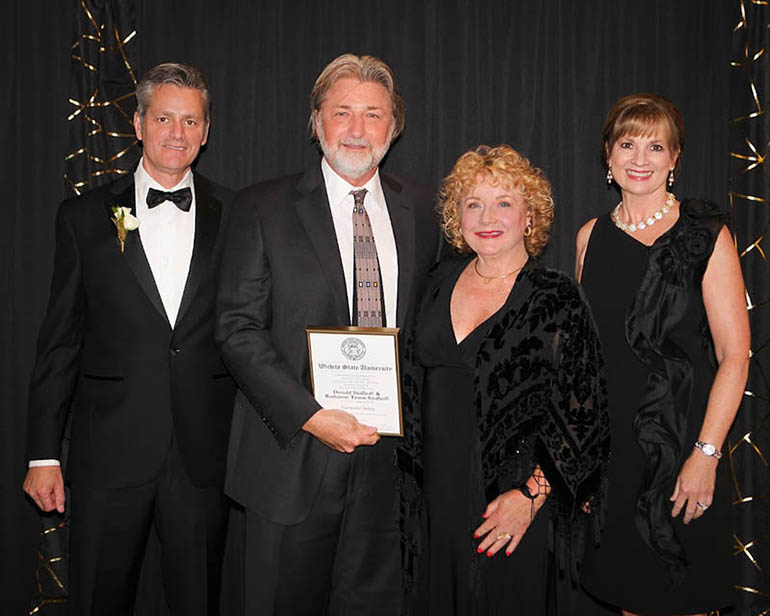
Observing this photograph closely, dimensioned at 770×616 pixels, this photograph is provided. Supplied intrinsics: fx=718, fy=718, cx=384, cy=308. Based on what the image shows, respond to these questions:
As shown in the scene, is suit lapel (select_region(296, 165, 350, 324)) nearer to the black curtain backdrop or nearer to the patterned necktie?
the patterned necktie

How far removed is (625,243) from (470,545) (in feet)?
3.92

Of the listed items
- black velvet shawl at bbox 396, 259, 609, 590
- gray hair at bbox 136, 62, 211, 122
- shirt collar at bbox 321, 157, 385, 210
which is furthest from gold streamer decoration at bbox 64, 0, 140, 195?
black velvet shawl at bbox 396, 259, 609, 590

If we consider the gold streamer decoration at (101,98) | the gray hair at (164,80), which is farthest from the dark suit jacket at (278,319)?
the gold streamer decoration at (101,98)

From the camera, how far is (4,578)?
A: 3.65 m

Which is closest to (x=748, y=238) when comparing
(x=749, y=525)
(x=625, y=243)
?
(x=625, y=243)

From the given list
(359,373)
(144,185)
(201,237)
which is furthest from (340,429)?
(144,185)

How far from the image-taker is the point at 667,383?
2.46 m

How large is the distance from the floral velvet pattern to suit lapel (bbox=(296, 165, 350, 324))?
1.00m

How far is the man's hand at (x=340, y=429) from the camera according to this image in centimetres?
238

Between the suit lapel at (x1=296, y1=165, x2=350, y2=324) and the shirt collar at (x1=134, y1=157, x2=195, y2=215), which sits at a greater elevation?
the shirt collar at (x1=134, y1=157, x2=195, y2=215)

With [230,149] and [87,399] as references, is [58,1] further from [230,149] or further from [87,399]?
[87,399]

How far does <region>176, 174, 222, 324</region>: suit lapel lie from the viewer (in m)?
2.62

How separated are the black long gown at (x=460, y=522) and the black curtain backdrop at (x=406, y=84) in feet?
4.61

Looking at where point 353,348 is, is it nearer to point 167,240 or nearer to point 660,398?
point 167,240
